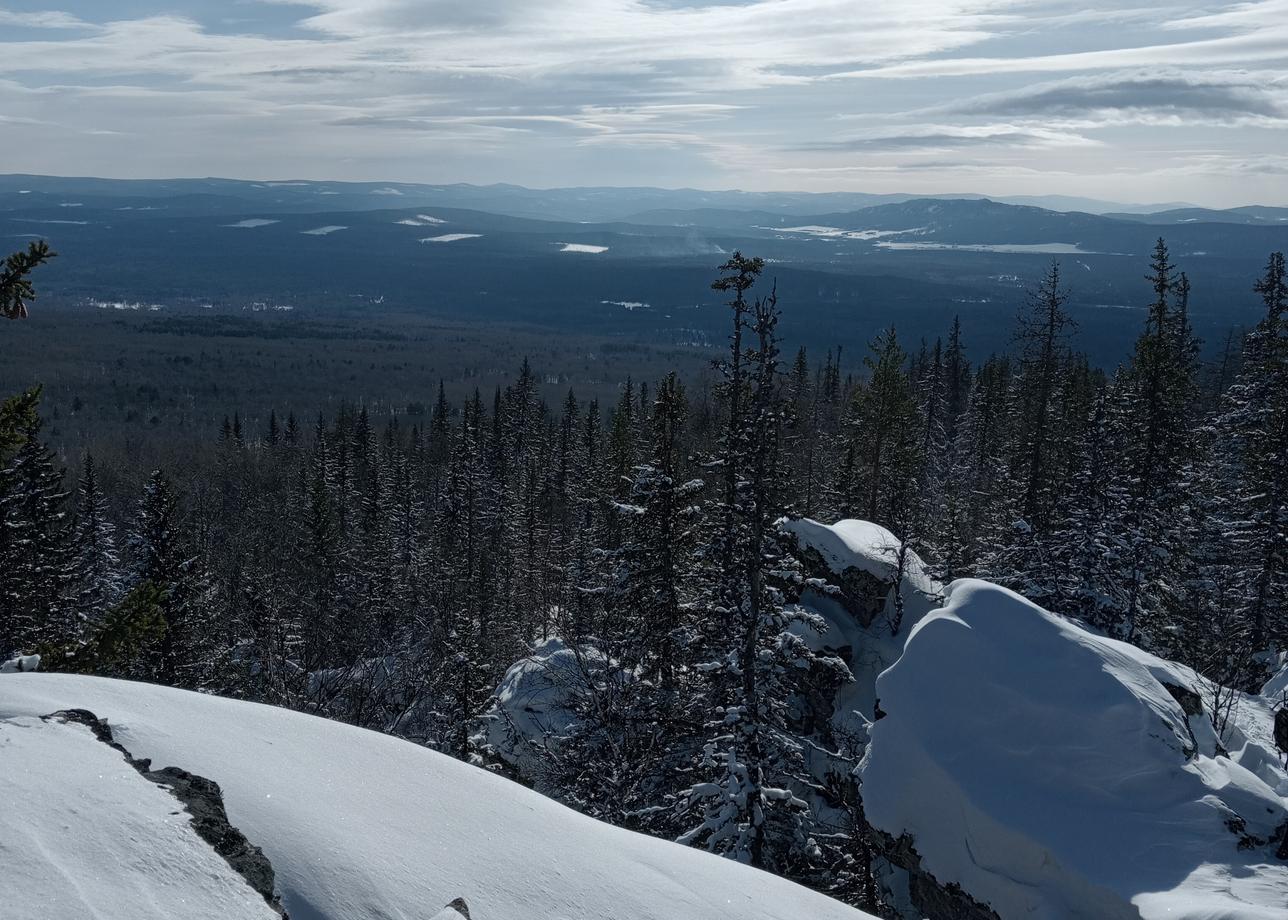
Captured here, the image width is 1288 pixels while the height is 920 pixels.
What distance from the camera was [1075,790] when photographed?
500 inches

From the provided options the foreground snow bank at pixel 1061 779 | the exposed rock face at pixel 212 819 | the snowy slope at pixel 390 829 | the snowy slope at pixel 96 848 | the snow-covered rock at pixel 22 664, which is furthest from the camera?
the foreground snow bank at pixel 1061 779

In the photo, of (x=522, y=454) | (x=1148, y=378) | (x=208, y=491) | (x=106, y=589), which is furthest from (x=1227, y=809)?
(x=208, y=491)

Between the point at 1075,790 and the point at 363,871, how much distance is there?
35.2 ft

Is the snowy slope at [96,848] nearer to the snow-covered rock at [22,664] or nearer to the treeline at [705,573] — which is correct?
the snow-covered rock at [22,664]

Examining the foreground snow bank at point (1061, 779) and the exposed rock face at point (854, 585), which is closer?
the foreground snow bank at point (1061, 779)

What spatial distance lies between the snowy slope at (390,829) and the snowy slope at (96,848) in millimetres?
89

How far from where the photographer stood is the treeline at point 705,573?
1755 centimetres

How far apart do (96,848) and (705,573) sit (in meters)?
17.2

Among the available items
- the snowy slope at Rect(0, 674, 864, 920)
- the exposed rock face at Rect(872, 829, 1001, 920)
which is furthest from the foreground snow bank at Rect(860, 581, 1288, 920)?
the snowy slope at Rect(0, 674, 864, 920)

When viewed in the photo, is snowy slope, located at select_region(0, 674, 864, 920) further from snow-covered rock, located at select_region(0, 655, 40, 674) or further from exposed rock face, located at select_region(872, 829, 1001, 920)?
exposed rock face, located at select_region(872, 829, 1001, 920)

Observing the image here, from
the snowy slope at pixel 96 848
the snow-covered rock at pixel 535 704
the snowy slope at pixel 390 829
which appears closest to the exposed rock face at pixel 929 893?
the snowy slope at pixel 390 829

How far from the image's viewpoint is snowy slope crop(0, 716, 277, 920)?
475 cm

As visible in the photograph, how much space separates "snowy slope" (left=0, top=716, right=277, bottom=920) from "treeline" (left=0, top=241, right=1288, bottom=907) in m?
6.60

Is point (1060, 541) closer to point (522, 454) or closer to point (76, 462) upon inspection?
point (522, 454)
